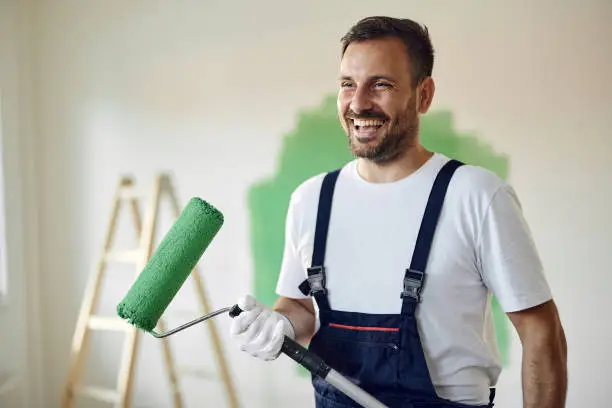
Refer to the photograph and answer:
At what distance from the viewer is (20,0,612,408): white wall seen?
2070 millimetres

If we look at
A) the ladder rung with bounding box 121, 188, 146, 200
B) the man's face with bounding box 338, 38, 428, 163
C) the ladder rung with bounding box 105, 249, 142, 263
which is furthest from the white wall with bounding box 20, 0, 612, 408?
the man's face with bounding box 338, 38, 428, 163

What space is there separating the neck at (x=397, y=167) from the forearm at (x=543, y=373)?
0.43 metres

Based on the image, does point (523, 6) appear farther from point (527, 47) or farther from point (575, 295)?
point (575, 295)

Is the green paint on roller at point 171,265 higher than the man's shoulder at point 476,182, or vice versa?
→ the man's shoulder at point 476,182

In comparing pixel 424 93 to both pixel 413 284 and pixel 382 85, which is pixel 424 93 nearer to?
pixel 382 85

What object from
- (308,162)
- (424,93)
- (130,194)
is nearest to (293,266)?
(424,93)

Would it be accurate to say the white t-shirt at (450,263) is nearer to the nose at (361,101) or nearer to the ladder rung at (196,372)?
the nose at (361,101)

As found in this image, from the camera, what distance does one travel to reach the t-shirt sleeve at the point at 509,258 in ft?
3.92

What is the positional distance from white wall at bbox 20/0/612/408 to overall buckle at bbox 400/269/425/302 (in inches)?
41.6

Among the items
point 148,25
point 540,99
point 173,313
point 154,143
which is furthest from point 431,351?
point 148,25

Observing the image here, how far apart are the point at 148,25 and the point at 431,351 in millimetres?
2105

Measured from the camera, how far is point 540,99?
6.89 feet

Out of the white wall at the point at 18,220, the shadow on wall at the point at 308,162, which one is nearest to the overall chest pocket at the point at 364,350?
the shadow on wall at the point at 308,162

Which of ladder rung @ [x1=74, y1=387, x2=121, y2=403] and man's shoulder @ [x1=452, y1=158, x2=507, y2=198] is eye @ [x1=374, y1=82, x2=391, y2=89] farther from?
ladder rung @ [x1=74, y1=387, x2=121, y2=403]
